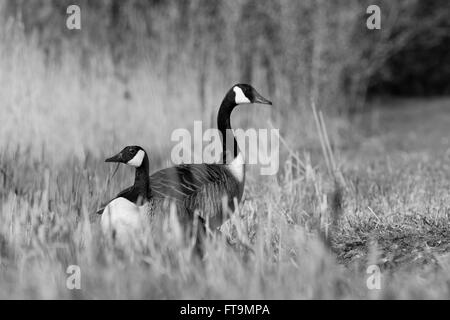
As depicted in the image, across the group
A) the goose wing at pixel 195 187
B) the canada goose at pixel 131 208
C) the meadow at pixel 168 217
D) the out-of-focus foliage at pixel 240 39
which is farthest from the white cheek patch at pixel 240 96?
the out-of-focus foliage at pixel 240 39

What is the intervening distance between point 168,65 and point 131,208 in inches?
219

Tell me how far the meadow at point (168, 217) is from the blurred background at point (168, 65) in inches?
1.2

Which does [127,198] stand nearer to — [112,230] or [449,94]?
[112,230]

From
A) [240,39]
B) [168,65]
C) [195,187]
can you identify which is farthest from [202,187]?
[240,39]

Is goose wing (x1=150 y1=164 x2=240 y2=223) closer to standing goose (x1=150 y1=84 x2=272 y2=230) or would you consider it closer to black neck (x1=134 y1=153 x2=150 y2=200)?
standing goose (x1=150 y1=84 x2=272 y2=230)

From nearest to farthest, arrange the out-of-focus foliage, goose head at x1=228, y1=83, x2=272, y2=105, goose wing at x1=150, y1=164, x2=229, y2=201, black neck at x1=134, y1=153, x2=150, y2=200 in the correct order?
1. black neck at x1=134, y1=153, x2=150, y2=200
2. goose wing at x1=150, y1=164, x2=229, y2=201
3. goose head at x1=228, y1=83, x2=272, y2=105
4. the out-of-focus foliage

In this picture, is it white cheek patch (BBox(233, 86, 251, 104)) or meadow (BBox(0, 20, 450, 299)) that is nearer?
meadow (BBox(0, 20, 450, 299))

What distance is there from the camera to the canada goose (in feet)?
12.7

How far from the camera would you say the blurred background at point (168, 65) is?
22.2 feet

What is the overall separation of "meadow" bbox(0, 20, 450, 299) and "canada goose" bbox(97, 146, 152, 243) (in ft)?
0.33

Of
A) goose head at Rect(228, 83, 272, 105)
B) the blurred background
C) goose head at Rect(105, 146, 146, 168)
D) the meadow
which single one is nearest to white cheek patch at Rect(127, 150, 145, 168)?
goose head at Rect(105, 146, 146, 168)

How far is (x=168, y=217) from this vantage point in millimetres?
4023

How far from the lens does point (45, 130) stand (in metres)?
6.55

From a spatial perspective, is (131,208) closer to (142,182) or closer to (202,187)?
(142,182)
